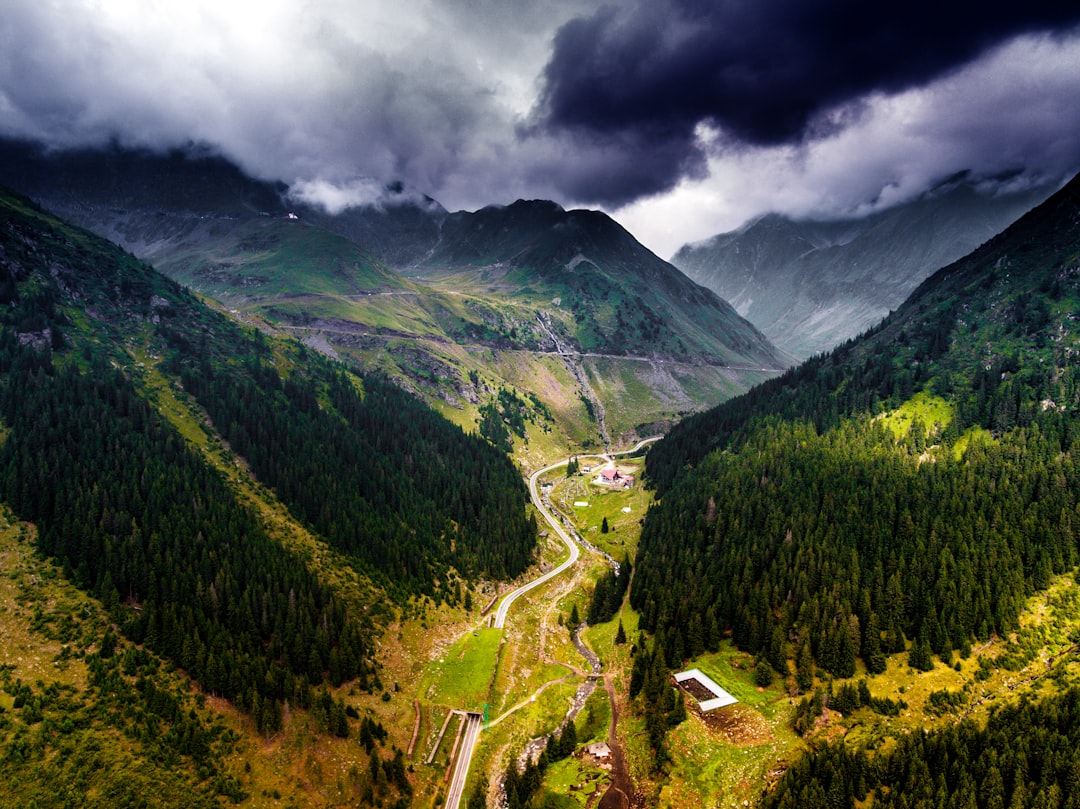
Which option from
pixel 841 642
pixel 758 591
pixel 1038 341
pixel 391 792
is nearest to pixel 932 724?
pixel 841 642

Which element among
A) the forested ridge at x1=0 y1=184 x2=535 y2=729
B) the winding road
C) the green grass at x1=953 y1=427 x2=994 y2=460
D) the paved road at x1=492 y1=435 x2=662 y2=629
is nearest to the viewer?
the winding road

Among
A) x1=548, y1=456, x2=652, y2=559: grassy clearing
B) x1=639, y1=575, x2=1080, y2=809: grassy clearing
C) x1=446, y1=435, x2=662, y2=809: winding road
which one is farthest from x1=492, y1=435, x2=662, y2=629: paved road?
x1=639, y1=575, x2=1080, y2=809: grassy clearing

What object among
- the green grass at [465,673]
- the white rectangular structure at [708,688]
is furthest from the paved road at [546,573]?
the white rectangular structure at [708,688]

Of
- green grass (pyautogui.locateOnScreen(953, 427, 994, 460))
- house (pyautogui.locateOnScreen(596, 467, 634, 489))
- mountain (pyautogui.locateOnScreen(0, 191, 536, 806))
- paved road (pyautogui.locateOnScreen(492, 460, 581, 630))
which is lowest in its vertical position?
green grass (pyautogui.locateOnScreen(953, 427, 994, 460))

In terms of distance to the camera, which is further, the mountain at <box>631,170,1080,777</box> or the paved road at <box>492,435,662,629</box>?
the paved road at <box>492,435,662,629</box>

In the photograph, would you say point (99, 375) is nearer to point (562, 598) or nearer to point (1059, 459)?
point (562, 598)

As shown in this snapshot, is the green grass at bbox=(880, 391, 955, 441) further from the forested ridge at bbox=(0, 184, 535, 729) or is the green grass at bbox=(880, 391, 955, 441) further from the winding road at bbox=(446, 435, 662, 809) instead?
the forested ridge at bbox=(0, 184, 535, 729)

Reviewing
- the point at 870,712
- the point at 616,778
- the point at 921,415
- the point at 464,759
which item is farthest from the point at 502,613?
the point at 921,415
